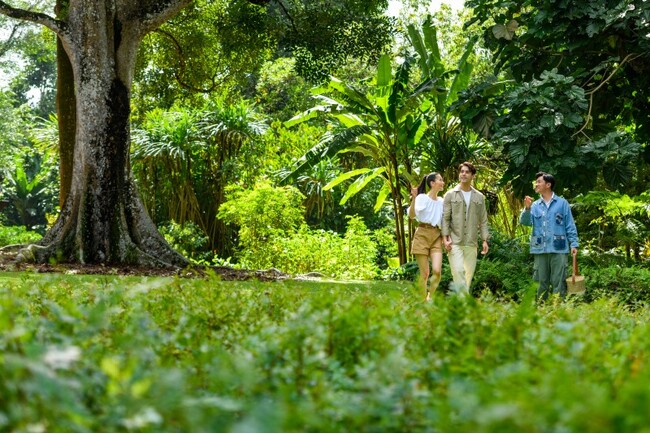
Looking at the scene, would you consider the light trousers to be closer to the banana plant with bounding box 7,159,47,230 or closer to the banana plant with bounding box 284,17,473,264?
the banana plant with bounding box 284,17,473,264

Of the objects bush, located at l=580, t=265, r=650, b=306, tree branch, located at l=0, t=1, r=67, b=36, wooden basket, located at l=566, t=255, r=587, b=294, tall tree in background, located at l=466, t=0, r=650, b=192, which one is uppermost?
tree branch, located at l=0, t=1, r=67, b=36

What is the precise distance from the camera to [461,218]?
34.6 ft

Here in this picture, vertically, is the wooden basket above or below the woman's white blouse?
below

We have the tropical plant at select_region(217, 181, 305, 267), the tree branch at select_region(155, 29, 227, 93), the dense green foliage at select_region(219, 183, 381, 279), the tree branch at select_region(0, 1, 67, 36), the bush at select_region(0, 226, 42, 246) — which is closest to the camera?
the tree branch at select_region(0, 1, 67, 36)

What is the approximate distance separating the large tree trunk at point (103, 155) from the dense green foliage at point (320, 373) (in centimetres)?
1023

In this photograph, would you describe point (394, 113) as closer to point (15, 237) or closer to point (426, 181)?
point (426, 181)

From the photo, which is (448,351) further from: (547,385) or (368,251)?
(368,251)

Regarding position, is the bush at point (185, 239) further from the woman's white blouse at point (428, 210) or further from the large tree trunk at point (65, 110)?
the woman's white blouse at point (428, 210)

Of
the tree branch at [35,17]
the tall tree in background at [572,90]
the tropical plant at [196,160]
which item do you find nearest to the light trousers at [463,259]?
the tall tree in background at [572,90]

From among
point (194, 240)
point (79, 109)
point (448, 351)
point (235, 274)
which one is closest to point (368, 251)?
point (194, 240)

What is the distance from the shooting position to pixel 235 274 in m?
14.7

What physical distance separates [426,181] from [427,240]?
28.3 inches

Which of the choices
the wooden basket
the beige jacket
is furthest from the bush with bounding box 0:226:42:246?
the wooden basket

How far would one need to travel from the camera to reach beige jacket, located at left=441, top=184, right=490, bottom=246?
34.6ft
